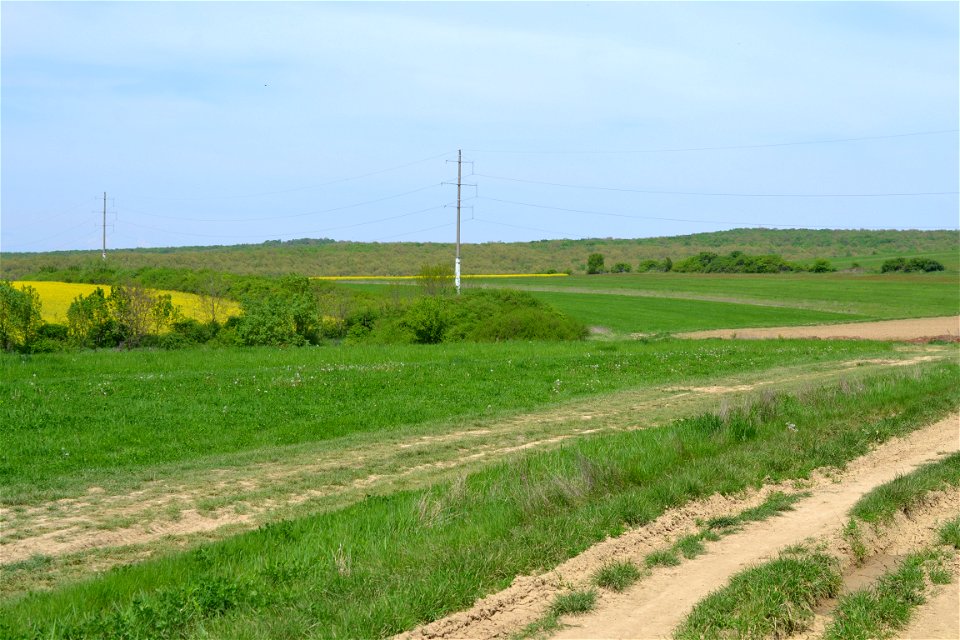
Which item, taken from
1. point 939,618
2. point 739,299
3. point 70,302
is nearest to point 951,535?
→ point 939,618

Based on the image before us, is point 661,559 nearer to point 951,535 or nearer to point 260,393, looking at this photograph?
point 951,535

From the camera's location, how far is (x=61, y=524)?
9750 mm

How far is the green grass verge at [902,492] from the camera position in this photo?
8.32 metres

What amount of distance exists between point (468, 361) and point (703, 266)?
343 ft

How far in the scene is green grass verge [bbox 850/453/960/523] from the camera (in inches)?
328

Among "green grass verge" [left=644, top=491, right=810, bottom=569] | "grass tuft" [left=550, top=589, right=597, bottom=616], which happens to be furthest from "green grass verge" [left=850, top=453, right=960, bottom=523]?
"grass tuft" [left=550, top=589, right=597, bottom=616]

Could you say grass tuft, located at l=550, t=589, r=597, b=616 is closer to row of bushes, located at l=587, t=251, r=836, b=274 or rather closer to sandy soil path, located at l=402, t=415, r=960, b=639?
sandy soil path, located at l=402, t=415, r=960, b=639

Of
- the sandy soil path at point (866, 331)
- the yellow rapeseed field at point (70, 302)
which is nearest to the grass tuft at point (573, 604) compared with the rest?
the sandy soil path at point (866, 331)

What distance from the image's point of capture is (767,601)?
19.9 ft

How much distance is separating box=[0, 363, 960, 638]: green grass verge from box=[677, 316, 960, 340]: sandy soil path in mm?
30078

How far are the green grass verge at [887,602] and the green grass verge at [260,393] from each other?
30.1ft

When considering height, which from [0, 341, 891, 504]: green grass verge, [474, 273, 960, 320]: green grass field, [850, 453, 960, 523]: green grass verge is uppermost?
[474, 273, 960, 320]: green grass field

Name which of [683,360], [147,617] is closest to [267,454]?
[147,617]

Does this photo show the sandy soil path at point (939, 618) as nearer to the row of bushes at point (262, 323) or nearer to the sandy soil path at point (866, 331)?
the row of bushes at point (262, 323)
